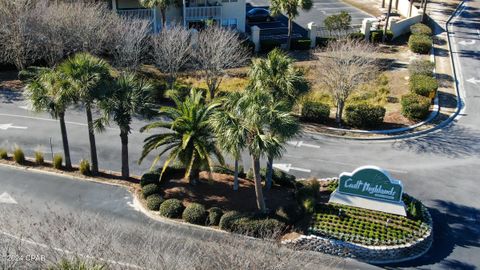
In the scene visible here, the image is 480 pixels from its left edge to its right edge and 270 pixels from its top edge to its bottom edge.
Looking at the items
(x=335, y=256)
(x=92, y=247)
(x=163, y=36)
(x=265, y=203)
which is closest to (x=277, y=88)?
(x=265, y=203)

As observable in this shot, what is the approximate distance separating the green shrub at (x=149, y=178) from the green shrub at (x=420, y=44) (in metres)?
31.4

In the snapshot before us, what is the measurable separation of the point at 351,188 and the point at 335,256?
3797 mm

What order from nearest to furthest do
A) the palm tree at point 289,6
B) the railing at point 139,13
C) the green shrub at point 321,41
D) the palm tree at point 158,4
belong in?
1. the palm tree at point 158,4
2. the palm tree at point 289,6
3. the railing at point 139,13
4. the green shrub at point 321,41

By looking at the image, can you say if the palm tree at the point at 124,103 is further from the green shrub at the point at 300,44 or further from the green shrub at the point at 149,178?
the green shrub at the point at 300,44

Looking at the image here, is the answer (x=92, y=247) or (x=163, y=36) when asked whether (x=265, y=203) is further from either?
(x=163, y=36)

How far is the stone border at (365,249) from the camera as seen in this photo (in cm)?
2398

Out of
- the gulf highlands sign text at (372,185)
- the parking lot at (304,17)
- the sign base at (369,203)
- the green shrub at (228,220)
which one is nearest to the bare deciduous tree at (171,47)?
the parking lot at (304,17)

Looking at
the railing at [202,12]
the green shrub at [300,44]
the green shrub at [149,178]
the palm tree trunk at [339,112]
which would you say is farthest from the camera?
the railing at [202,12]

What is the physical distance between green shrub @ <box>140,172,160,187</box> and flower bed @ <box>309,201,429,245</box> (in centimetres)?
881

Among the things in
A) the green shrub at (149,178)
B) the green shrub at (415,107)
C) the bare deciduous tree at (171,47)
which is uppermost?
the bare deciduous tree at (171,47)

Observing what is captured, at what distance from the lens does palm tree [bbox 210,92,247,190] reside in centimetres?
2286

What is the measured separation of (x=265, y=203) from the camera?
26.7 meters

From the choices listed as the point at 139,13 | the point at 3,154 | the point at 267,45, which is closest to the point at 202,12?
the point at 139,13

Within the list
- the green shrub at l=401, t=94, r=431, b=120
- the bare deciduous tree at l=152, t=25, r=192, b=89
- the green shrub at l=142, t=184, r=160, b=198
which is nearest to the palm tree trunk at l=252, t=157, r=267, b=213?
the green shrub at l=142, t=184, r=160, b=198
